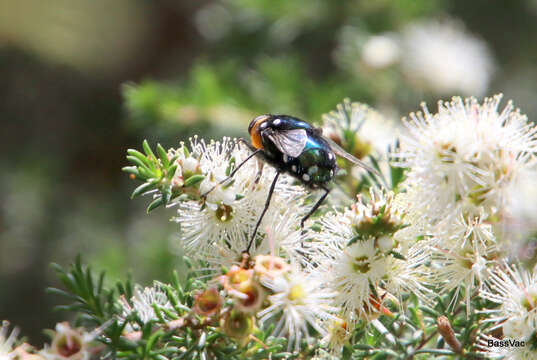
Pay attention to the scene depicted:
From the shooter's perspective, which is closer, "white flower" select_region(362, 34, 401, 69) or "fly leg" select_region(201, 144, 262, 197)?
"fly leg" select_region(201, 144, 262, 197)

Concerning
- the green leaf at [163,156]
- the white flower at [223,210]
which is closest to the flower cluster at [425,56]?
the white flower at [223,210]

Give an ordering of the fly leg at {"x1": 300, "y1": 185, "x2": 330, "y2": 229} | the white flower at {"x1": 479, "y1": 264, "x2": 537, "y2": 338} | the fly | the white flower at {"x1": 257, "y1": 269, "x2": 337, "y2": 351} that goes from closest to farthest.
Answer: the white flower at {"x1": 257, "y1": 269, "x2": 337, "y2": 351}
the white flower at {"x1": 479, "y1": 264, "x2": 537, "y2": 338}
the fly leg at {"x1": 300, "y1": 185, "x2": 330, "y2": 229}
the fly

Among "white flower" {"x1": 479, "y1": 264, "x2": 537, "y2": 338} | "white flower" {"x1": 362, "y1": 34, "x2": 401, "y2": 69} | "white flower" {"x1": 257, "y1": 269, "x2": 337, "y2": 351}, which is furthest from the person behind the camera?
"white flower" {"x1": 362, "y1": 34, "x2": 401, "y2": 69}

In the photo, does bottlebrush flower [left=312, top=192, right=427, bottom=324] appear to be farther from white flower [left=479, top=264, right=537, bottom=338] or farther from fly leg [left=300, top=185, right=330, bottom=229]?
white flower [left=479, top=264, right=537, bottom=338]

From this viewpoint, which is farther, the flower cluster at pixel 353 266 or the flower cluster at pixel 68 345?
the flower cluster at pixel 353 266

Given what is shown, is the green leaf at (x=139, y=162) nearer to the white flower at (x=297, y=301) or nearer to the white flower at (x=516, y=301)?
the white flower at (x=297, y=301)

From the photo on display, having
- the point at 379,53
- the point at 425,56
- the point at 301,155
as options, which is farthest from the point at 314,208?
the point at 425,56

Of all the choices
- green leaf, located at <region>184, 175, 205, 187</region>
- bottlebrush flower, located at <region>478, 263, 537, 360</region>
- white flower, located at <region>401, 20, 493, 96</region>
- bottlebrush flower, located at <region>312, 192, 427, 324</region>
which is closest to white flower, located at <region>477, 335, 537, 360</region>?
bottlebrush flower, located at <region>478, 263, 537, 360</region>
